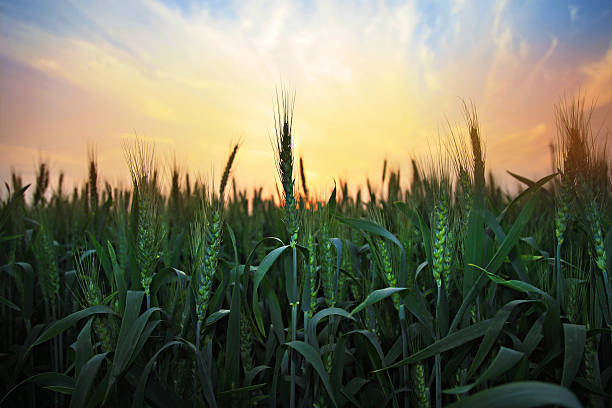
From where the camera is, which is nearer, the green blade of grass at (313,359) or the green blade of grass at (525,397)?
the green blade of grass at (525,397)

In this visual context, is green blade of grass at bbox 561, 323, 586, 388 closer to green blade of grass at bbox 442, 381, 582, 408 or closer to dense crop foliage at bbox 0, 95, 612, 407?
dense crop foliage at bbox 0, 95, 612, 407

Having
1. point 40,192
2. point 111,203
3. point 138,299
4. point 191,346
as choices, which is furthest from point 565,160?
point 40,192

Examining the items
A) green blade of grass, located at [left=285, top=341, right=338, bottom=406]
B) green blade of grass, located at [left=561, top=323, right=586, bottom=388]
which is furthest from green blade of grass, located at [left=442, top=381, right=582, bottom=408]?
green blade of grass, located at [left=285, top=341, right=338, bottom=406]

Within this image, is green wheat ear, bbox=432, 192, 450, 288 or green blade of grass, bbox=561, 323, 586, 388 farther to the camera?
green wheat ear, bbox=432, 192, 450, 288

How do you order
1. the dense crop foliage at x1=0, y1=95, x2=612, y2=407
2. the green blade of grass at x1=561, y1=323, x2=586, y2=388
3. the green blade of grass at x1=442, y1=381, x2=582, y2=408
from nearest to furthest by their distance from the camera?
1. the green blade of grass at x1=442, y1=381, x2=582, y2=408
2. the green blade of grass at x1=561, y1=323, x2=586, y2=388
3. the dense crop foliage at x1=0, y1=95, x2=612, y2=407

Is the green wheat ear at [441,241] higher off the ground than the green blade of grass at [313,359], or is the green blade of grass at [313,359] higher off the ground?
the green wheat ear at [441,241]

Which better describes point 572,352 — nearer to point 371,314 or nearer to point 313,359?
point 371,314

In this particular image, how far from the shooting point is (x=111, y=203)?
302 centimetres

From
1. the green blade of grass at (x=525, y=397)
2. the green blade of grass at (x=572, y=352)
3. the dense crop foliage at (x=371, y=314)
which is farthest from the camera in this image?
the dense crop foliage at (x=371, y=314)

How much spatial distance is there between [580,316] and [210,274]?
60.3 inches

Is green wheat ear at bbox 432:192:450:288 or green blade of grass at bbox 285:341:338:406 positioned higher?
green wheat ear at bbox 432:192:450:288

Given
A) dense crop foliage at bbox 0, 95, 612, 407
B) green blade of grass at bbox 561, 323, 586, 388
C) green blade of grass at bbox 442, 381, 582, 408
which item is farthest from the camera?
dense crop foliage at bbox 0, 95, 612, 407

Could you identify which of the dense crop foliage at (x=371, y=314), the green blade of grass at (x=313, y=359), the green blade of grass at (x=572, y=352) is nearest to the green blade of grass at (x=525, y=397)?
the dense crop foliage at (x=371, y=314)

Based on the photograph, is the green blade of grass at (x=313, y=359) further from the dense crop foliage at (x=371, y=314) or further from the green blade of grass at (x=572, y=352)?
the green blade of grass at (x=572, y=352)
